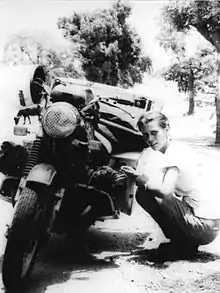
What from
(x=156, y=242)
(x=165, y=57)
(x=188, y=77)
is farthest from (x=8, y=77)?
(x=188, y=77)

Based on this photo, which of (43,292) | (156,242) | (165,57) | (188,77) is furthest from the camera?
Answer: (188,77)

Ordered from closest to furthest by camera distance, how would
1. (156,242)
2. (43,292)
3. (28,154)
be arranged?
(43,292) < (28,154) < (156,242)

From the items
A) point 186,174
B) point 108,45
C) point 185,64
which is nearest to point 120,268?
point 186,174

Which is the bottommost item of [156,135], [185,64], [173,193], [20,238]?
[20,238]

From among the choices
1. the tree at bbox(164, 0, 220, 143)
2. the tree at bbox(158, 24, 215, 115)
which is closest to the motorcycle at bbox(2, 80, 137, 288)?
the tree at bbox(158, 24, 215, 115)

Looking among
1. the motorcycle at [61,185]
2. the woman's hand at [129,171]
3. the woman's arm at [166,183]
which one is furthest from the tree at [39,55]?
the woman's arm at [166,183]

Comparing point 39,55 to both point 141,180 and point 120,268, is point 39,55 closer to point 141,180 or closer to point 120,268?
point 141,180

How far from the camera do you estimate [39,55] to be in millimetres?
2988

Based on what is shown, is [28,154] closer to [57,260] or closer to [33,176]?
[33,176]

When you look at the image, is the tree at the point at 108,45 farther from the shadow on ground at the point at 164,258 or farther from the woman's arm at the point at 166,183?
the shadow on ground at the point at 164,258

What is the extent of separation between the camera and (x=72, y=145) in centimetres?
218

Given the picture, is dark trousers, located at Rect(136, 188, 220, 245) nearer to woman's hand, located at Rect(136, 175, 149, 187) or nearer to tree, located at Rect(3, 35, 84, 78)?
woman's hand, located at Rect(136, 175, 149, 187)

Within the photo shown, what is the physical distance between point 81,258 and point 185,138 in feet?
4.83

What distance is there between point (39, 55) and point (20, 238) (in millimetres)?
1495
